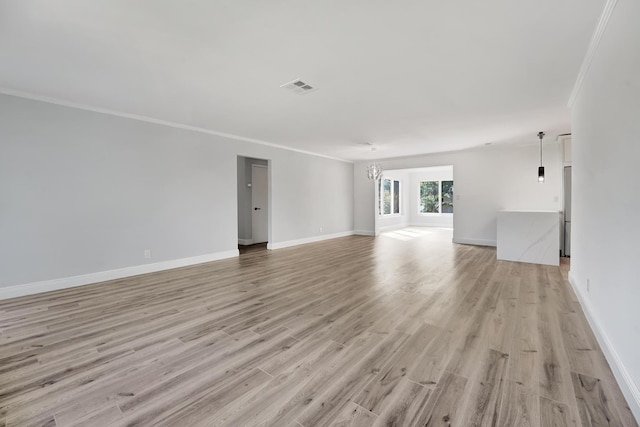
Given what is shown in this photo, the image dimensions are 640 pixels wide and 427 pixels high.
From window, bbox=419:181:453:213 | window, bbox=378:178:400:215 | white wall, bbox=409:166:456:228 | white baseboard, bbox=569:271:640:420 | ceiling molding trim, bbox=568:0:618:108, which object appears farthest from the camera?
window, bbox=419:181:453:213

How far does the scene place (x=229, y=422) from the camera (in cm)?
145

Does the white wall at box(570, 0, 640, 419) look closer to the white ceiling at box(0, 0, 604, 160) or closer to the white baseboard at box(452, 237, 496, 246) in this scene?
the white ceiling at box(0, 0, 604, 160)

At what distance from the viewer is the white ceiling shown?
2.00 m

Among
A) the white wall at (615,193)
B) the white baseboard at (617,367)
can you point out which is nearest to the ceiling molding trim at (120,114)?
the white wall at (615,193)

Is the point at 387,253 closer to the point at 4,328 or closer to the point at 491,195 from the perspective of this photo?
the point at 491,195

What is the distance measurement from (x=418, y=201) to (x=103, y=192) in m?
11.2

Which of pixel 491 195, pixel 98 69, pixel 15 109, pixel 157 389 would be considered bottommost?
pixel 157 389

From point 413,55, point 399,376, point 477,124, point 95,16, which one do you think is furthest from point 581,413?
point 477,124

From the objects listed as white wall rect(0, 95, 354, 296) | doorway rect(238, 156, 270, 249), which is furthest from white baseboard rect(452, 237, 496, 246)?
white wall rect(0, 95, 354, 296)

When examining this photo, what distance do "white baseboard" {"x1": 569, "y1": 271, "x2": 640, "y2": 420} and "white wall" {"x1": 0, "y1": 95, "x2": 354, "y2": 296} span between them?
17.8 feet

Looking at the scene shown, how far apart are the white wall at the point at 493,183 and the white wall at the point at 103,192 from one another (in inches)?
210

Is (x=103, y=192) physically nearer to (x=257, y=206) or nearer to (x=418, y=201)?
(x=257, y=206)

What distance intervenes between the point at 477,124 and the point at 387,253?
304 centimetres

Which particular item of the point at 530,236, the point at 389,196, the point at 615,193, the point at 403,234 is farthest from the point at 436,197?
the point at 615,193
